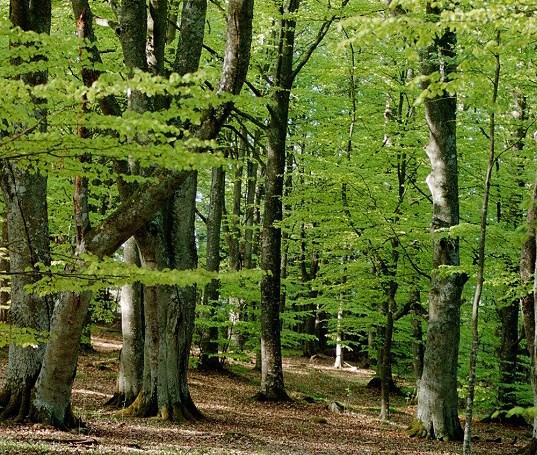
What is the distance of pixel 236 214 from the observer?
20547mm

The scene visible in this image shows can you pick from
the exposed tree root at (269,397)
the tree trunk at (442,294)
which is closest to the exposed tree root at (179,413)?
the exposed tree root at (269,397)

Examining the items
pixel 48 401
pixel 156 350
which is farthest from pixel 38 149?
pixel 156 350

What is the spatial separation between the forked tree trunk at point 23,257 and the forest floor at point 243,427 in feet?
1.51

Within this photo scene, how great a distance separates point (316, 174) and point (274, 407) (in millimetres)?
5423

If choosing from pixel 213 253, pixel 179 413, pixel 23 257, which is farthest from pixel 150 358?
pixel 213 253

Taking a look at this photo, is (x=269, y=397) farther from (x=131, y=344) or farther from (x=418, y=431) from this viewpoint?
(x=131, y=344)

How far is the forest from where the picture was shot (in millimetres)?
4977

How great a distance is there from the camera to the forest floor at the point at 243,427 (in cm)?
713

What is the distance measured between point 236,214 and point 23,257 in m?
13.2

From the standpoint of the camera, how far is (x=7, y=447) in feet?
19.5

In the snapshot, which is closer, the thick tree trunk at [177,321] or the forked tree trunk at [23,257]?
the forked tree trunk at [23,257]

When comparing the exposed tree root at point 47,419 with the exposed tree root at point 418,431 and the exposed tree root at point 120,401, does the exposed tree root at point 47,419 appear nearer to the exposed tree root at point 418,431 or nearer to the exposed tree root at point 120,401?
the exposed tree root at point 120,401

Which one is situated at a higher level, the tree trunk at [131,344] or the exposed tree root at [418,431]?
the tree trunk at [131,344]

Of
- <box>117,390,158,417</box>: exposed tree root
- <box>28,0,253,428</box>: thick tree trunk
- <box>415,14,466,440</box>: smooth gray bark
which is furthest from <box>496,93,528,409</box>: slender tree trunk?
<box>28,0,253,428</box>: thick tree trunk
